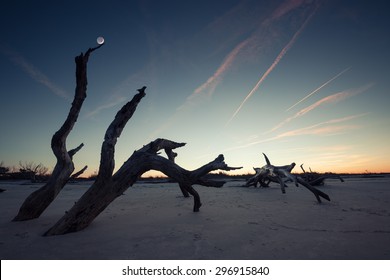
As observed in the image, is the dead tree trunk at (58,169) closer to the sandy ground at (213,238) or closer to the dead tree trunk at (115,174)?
the sandy ground at (213,238)

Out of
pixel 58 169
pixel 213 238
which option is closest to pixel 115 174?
pixel 58 169

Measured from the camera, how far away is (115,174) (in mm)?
4059

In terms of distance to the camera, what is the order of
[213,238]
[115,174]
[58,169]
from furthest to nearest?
1. [58,169]
2. [115,174]
3. [213,238]

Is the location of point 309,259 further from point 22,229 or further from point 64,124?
point 64,124

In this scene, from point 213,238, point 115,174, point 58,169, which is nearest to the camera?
point 213,238

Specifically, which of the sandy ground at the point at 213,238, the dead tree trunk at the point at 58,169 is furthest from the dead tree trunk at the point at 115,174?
the dead tree trunk at the point at 58,169

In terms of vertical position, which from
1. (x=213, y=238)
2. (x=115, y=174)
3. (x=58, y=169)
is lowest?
(x=213, y=238)

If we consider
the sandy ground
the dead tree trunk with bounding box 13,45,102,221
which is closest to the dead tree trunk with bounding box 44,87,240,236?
the sandy ground

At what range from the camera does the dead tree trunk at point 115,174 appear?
3768 mm

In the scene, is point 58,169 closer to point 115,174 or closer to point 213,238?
point 115,174

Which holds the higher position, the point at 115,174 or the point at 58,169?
the point at 58,169
